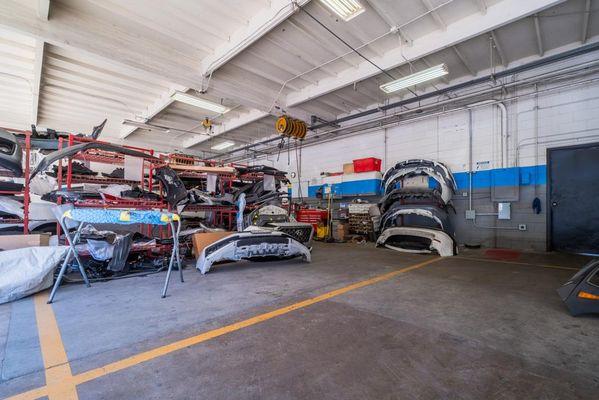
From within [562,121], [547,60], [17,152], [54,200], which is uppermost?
[547,60]

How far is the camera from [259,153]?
12.9 metres

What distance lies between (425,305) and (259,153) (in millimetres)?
11241

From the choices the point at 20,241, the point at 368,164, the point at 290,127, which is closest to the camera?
the point at 20,241

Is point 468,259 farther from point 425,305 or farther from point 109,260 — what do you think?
point 109,260

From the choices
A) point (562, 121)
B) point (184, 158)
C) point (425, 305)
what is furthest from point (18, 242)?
point (562, 121)

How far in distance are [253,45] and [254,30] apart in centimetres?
84

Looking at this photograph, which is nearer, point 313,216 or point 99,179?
point 99,179

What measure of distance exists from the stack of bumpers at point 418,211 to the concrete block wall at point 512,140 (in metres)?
0.67

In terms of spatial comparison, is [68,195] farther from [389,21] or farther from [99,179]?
[389,21]

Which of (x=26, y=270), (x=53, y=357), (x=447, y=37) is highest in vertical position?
(x=447, y=37)

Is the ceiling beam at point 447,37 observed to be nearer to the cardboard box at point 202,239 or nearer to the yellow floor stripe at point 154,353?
the cardboard box at point 202,239

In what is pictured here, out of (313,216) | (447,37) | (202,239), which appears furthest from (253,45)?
(313,216)

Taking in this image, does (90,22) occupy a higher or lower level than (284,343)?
higher

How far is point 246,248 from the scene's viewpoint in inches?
148
